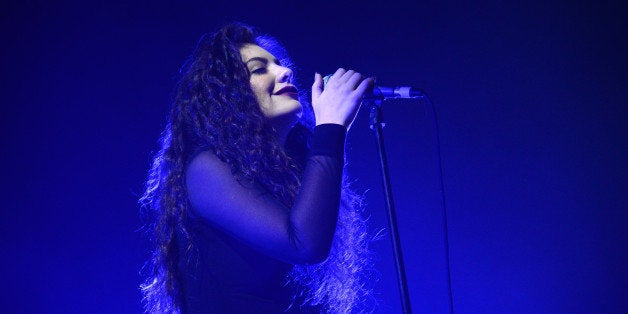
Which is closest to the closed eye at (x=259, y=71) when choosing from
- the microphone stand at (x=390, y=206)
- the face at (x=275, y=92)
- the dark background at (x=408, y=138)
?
the face at (x=275, y=92)

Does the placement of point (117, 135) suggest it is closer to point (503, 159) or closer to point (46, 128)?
point (46, 128)

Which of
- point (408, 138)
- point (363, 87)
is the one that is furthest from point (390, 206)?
point (408, 138)

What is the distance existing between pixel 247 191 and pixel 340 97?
0.30 metres

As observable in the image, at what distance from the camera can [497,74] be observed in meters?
2.89

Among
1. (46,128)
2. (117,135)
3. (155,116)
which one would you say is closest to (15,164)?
(46,128)

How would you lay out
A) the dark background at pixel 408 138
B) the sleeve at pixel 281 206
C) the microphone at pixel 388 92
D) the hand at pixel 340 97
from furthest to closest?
the dark background at pixel 408 138 → the microphone at pixel 388 92 → the hand at pixel 340 97 → the sleeve at pixel 281 206

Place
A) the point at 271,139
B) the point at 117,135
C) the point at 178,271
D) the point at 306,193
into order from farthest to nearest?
the point at 117,135 < the point at 271,139 < the point at 178,271 < the point at 306,193

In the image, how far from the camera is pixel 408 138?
298 centimetres

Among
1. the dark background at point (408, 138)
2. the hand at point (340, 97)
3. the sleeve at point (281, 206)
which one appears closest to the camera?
the sleeve at point (281, 206)

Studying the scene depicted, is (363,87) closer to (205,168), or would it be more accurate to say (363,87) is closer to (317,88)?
(317,88)

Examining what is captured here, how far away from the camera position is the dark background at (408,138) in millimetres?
2537

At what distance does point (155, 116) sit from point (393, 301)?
5.53 feet

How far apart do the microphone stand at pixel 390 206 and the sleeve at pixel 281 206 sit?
0.65 feet

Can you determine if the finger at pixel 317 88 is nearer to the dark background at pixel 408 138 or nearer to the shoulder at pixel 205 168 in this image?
the shoulder at pixel 205 168
